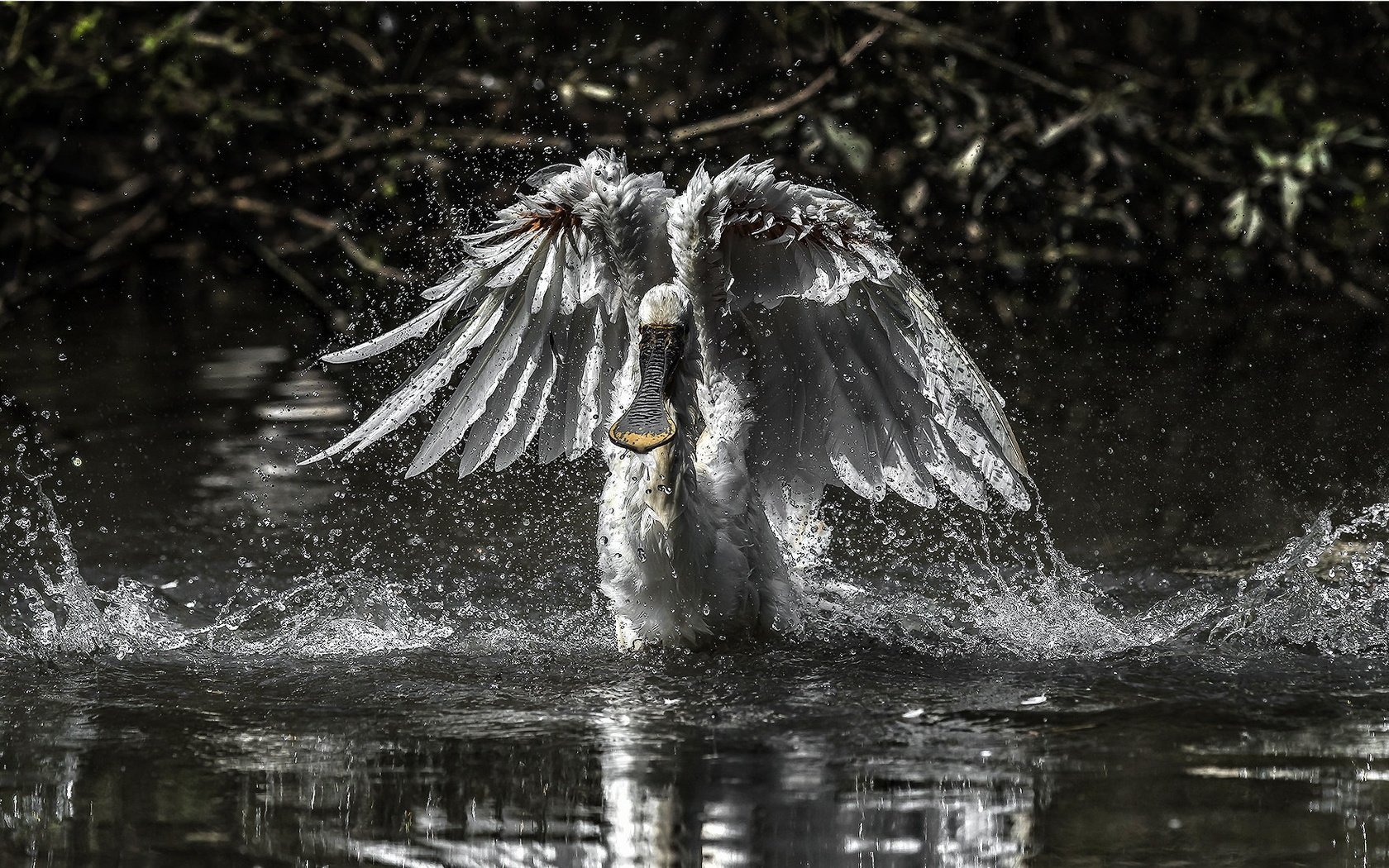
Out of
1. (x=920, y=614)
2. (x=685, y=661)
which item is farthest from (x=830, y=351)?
(x=685, y=661)

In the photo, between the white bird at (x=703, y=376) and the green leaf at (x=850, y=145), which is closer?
the white bird at (x=703, y=376)

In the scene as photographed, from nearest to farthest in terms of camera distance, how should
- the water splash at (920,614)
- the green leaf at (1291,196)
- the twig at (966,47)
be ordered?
the water splash at (920,614) < the green leaf at (1291,196) < the twig at (966,47)

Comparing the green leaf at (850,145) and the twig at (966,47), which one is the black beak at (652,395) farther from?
the twig at (966,47)

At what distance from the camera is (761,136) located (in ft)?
32.4

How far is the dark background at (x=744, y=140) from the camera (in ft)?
31.6

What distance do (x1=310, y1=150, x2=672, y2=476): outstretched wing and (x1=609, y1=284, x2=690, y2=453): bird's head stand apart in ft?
0.57

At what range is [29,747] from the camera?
3.59 m

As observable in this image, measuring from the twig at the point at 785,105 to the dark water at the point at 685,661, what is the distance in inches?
111

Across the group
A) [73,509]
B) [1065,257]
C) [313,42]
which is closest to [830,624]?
[73,509]

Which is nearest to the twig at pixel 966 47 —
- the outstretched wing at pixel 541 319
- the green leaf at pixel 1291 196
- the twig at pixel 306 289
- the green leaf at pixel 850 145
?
the green leaf at pixel 850 145

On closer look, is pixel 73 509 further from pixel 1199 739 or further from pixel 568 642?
pixel 1199 739

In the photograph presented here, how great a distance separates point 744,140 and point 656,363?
608cm

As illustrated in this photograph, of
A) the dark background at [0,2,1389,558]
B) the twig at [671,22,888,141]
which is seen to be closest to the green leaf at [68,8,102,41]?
the dark background at [0,2,1389,558]

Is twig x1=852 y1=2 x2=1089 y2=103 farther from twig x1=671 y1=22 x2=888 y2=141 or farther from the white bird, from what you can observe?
the white bird
